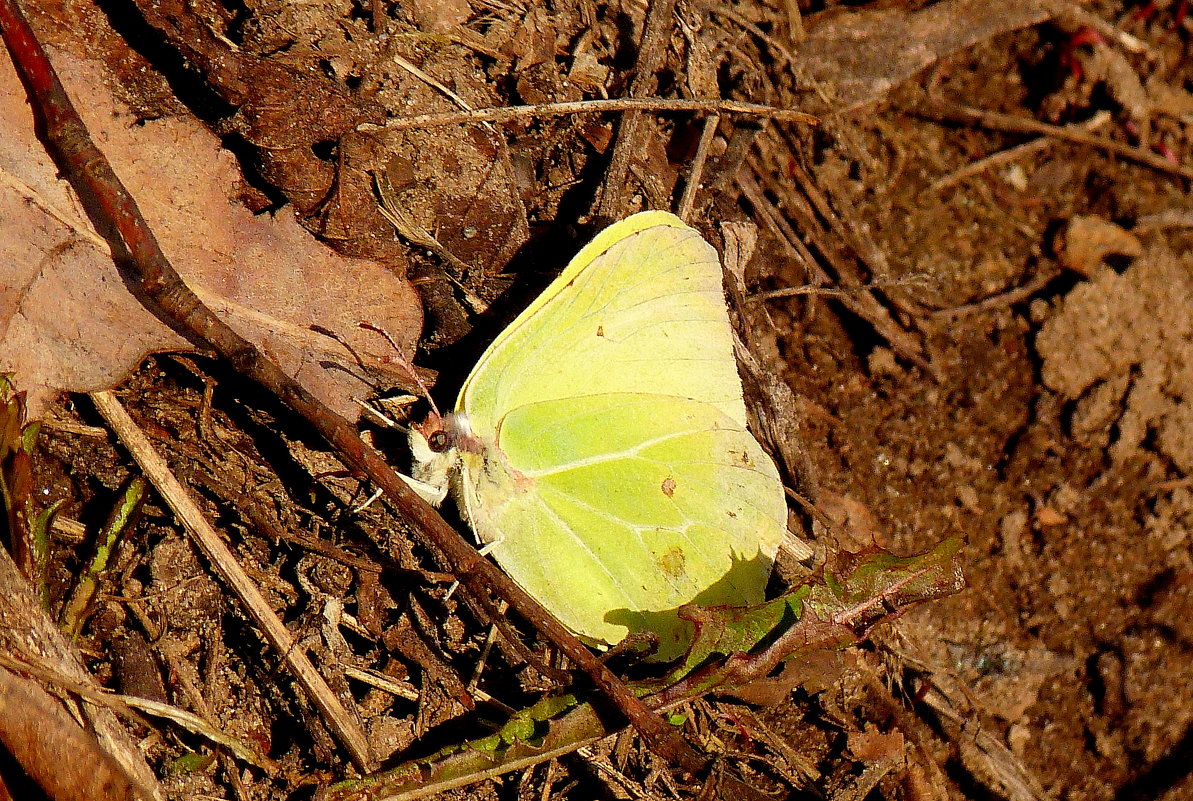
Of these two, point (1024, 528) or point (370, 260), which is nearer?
point (370, 260)

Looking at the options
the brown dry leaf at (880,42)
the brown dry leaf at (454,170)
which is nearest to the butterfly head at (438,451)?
the brown dry leaf at (454,170)

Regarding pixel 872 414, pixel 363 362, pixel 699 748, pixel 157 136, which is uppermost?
pixel 157 136

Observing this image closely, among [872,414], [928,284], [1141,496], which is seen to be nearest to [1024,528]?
[1141,496]

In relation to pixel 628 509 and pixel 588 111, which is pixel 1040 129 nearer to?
pixel 588 111

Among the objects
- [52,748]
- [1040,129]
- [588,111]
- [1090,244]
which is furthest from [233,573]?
[1040,129]

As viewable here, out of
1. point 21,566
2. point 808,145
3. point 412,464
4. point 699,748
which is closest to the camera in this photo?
point 21,566

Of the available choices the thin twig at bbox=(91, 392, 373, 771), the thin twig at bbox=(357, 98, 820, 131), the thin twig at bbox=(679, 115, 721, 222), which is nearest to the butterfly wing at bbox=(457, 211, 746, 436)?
the thin twig at bbox=(679, 115, 721, 222)

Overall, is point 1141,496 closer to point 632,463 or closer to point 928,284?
point 928,284
